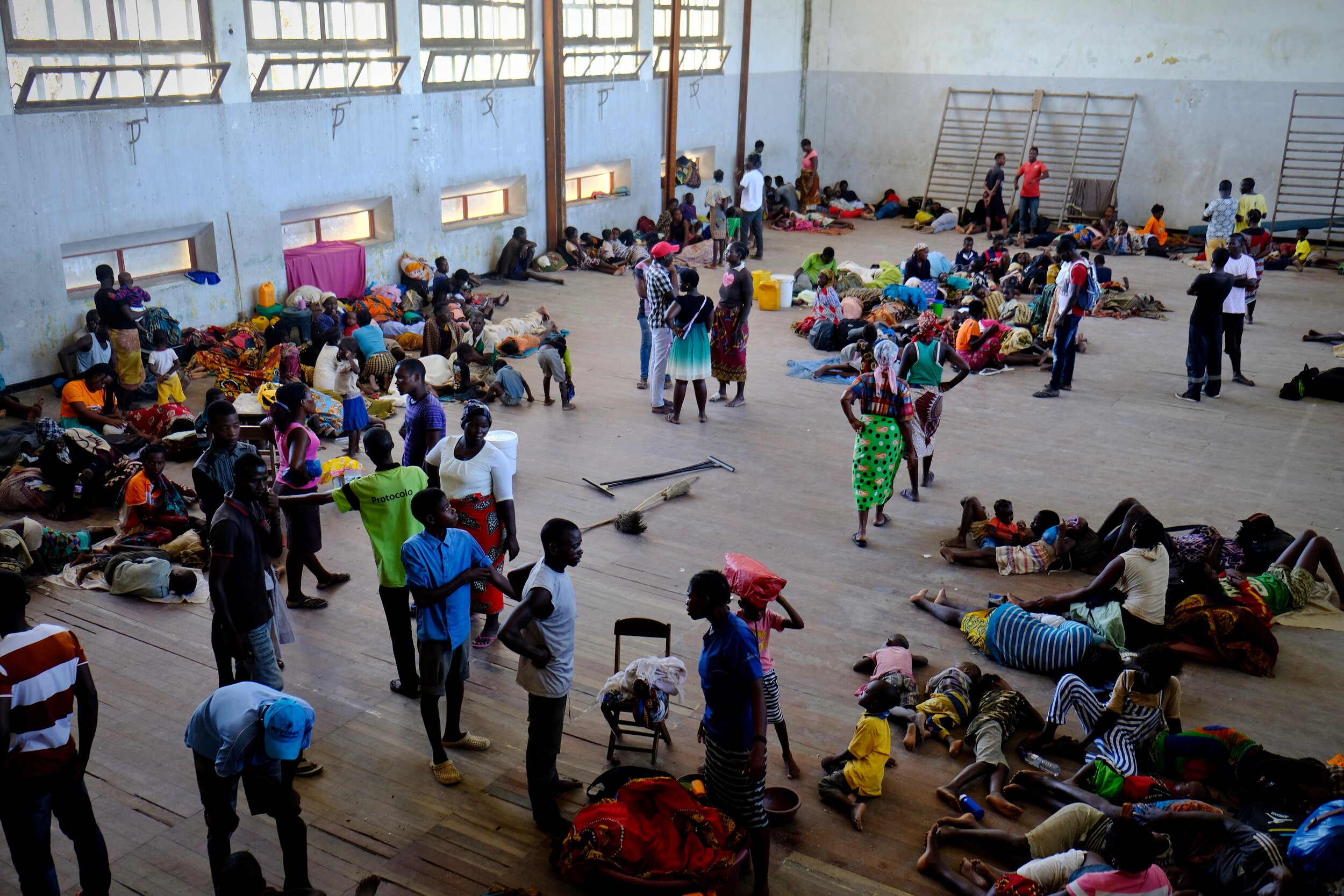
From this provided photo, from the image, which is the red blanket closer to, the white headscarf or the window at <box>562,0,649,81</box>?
the white headscarf

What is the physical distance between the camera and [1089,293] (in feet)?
35.6

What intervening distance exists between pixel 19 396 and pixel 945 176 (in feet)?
56.3

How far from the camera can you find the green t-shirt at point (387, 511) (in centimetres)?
546

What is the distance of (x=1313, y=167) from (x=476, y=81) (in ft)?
46.1

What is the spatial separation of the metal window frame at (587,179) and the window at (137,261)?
666 centimetres

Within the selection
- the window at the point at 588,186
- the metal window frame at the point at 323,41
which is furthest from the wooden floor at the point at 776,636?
the window at the point at 588,186

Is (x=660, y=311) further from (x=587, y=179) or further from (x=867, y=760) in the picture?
(x=587, y=179)

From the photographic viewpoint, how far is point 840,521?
824cm

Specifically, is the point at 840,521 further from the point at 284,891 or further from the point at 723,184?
the point at 723,184

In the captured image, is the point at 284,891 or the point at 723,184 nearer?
the point at 284,891

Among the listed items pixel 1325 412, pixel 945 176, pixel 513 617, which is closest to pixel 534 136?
pixel 945 176

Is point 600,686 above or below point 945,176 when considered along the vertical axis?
below

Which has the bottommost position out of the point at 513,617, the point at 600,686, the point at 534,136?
the point at 600,686

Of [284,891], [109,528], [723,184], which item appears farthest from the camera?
[723,184]
